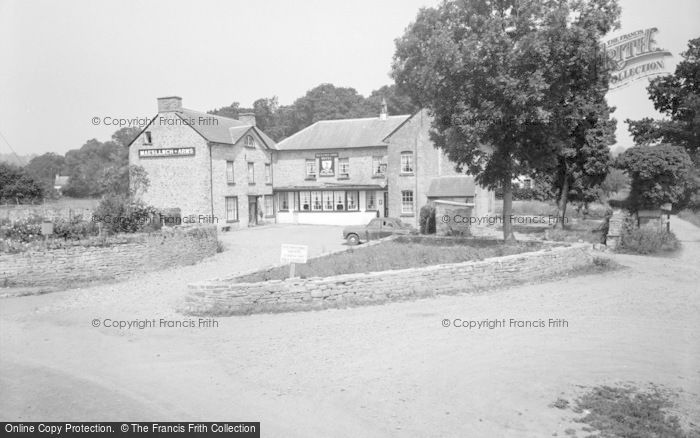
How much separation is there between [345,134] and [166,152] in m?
13.6

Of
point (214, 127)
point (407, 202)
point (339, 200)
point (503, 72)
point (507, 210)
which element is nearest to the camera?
point (503, 72)

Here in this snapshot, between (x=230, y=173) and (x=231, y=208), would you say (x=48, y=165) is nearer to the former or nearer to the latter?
(x=230, y=173)

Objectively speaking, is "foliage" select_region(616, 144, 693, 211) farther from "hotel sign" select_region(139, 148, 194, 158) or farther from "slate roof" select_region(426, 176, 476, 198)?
"hotel sign" select_region(139, 148, 194, 158)

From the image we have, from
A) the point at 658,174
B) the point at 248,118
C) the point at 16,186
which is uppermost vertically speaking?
the point at 248,118

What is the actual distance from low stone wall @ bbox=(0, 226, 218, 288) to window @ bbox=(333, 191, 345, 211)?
18.9 metres

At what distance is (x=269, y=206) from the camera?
137 ft

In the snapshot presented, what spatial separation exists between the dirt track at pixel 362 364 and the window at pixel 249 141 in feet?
86.1

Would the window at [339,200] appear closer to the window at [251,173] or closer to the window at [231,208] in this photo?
the window at [251,173]

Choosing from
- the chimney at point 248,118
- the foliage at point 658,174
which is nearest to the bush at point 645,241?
the foliage at point 658,174

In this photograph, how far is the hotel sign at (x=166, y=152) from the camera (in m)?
35.0

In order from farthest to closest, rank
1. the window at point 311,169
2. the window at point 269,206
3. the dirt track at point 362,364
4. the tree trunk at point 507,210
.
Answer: the window at point 311,169 < the window at point 269,206 < the tree trunk at point 507,210 < the dirt track at point 362,364

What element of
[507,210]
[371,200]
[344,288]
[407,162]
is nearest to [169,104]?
[371,200]

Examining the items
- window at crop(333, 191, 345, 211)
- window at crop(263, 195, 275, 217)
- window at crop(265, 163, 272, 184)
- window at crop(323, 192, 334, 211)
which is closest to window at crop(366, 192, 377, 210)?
window at crop(333, 191, 345, 211)

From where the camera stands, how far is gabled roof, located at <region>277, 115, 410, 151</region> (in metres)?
40.5
